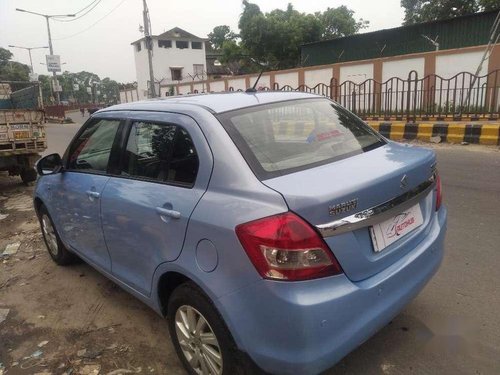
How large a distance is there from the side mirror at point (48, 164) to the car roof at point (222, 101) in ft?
3.40

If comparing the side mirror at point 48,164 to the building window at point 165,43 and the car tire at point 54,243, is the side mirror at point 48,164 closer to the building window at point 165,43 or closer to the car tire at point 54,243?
the car tire at point 54,243

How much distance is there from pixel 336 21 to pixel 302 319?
45478 mm

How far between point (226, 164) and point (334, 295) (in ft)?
2.75

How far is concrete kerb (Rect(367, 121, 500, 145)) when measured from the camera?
919 cm

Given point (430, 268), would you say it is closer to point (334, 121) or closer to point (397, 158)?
point (397, 158)

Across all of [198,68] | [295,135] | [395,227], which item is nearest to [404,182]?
[395,227]

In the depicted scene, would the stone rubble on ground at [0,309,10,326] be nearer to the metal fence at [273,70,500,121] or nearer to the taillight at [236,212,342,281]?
the taillight at [236,212,342,281]

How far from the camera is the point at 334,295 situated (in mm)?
1998

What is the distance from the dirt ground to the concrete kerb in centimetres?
837

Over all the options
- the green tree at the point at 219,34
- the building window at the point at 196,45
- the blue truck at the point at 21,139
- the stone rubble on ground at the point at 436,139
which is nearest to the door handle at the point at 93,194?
the blue truck at the point at 21,139

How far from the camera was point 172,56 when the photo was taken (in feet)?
200

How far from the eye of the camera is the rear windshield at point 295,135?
2.36m

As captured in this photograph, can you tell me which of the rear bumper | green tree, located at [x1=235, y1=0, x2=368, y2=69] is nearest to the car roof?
the rear bumper

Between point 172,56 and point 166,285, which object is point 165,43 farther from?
point 166,285
